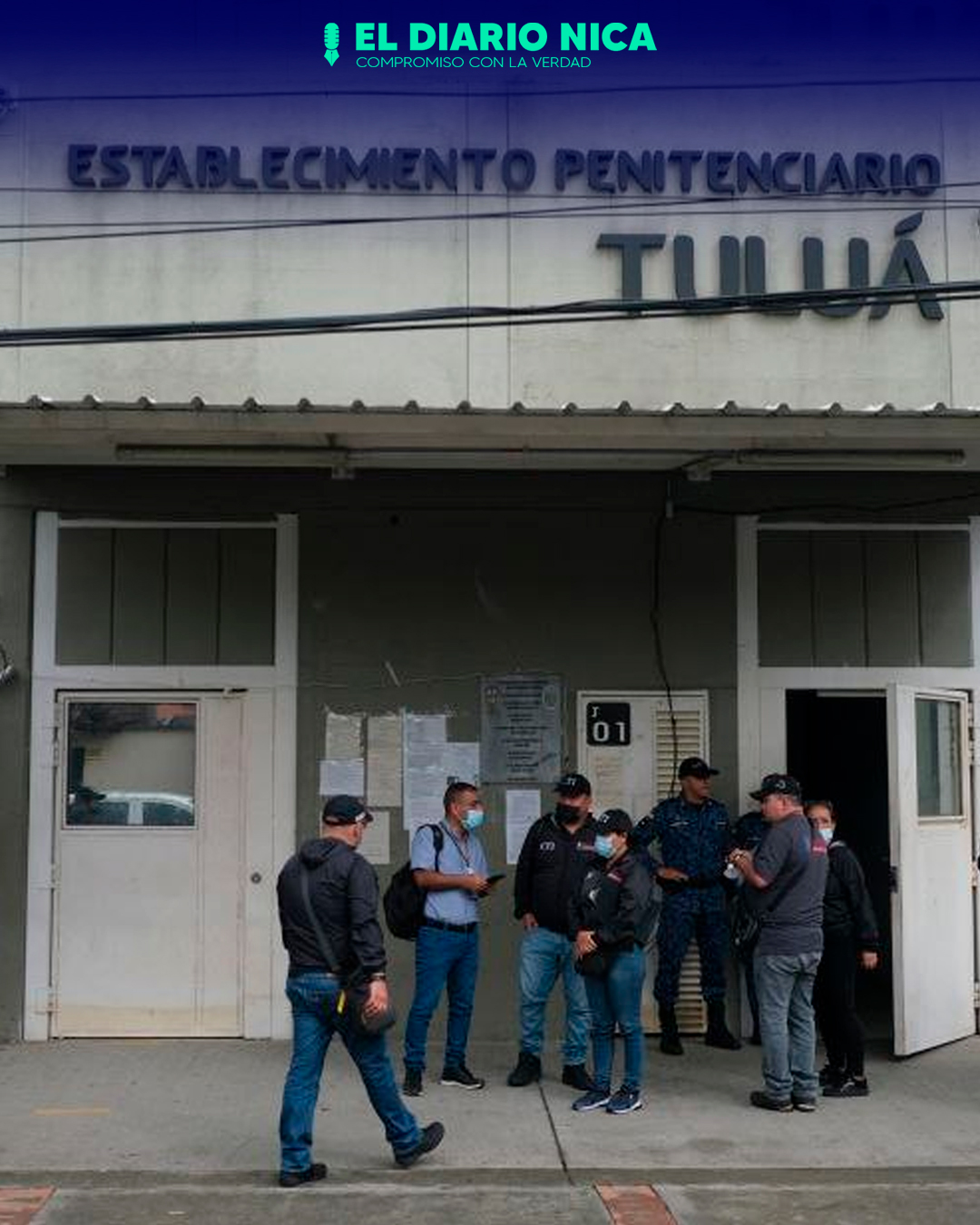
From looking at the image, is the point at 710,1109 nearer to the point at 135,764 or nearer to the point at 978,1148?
the point at 978,1148

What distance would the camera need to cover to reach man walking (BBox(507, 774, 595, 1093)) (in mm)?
7613

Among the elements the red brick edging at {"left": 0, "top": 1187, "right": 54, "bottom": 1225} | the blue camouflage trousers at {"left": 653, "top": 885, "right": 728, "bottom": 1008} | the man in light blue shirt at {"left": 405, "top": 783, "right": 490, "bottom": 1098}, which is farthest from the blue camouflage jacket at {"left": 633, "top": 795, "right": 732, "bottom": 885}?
the red brick edging at {"left": 0, "top": 1187, "right": 54, "bottom": 1225}

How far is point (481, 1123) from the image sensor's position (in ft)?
22.9

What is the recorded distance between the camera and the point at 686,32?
10367 millimetres

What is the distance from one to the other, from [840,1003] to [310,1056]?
3.18 meters

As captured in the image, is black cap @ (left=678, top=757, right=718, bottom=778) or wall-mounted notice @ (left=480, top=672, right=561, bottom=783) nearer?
black cap @ (left=678, top=757, right=718, bottom=778)

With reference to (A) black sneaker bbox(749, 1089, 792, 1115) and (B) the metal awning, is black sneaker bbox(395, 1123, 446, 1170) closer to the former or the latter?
(A) black sneaker bbox(749, 1089, 792, 1115)

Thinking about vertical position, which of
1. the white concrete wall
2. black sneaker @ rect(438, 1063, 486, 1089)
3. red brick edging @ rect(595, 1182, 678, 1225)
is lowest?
red brick edging @ rect(595, 1182, 678, 1225)

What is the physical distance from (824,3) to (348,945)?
8110 millimetres

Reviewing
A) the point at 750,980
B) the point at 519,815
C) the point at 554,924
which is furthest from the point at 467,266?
the point at 750,980

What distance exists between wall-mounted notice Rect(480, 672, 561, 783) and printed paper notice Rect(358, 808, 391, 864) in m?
0.69

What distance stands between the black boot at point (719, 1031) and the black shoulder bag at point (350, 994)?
3350mm

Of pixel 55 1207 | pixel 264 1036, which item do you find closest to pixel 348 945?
pixel 55 1207
